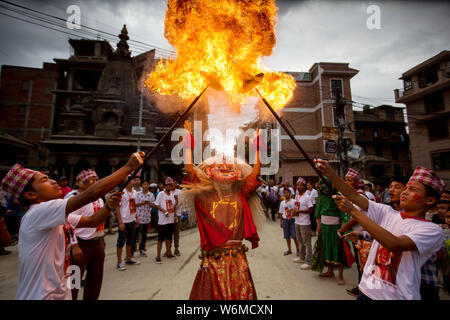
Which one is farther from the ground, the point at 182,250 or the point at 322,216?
the point at 322,216

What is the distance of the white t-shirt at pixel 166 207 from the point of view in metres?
7.19

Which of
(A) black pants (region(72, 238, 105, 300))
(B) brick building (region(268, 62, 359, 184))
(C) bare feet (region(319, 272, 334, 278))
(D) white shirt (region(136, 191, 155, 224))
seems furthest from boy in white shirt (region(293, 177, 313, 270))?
(B) brick building (region(268, 62, 359, 184))

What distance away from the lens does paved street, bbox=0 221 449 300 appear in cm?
464

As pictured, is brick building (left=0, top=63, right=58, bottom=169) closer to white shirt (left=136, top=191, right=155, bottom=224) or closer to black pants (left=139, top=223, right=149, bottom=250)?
white shirt (left=136, top=191, right=155, bottom=224)

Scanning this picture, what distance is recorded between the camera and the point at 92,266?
3.92m

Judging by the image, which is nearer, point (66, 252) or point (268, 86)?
point (66, 252)

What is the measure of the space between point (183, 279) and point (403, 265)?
4817mm

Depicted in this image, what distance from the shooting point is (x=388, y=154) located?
33406mm

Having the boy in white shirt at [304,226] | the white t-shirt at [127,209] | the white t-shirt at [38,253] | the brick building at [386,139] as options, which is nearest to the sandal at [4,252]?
the white t-shirt at [127,209]

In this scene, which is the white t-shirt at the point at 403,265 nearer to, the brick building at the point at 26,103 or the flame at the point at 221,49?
the flame at the point at 221,49

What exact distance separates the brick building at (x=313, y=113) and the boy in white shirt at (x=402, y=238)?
23323mm

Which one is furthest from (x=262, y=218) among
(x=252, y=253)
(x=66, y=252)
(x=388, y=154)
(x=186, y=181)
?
(x=388, y=154)
